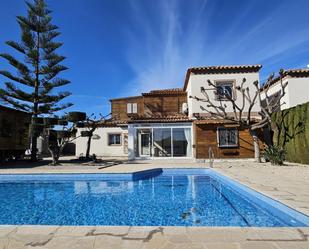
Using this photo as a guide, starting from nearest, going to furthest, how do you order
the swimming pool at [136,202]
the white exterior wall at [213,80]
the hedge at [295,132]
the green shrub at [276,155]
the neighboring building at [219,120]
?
the swimming pool at [136,202] < the hedge at [295,132] < the green shrub at [276,155] < the neighboring building at [219,120] < the white exterior wall at [213,80]

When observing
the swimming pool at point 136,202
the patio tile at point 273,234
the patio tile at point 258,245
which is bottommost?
the swimming pool at point 136,202

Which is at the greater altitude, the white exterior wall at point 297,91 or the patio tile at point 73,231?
the white exterior wall at point 297,91

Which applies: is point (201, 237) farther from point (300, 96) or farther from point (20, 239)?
point (300, 96)

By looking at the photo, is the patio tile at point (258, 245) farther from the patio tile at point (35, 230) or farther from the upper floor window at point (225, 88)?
the upper floor window at point (225, 88)

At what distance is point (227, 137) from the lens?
616 inches

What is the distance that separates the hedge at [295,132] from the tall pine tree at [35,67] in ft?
45.7

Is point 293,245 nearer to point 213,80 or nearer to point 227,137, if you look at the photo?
point 227,137

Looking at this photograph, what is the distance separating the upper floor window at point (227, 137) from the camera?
51.1 feet

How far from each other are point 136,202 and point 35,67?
540 inches

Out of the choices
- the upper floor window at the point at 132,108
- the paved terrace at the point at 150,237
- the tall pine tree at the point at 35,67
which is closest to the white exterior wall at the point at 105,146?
the upper floor window at the point at 132,108

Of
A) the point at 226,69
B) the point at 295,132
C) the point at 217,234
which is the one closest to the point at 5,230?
the point at 217,234

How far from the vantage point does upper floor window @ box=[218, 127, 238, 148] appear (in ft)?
51.1

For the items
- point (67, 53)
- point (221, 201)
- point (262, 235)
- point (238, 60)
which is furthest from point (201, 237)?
point (67, 53)

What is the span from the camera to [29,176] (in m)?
10.5
